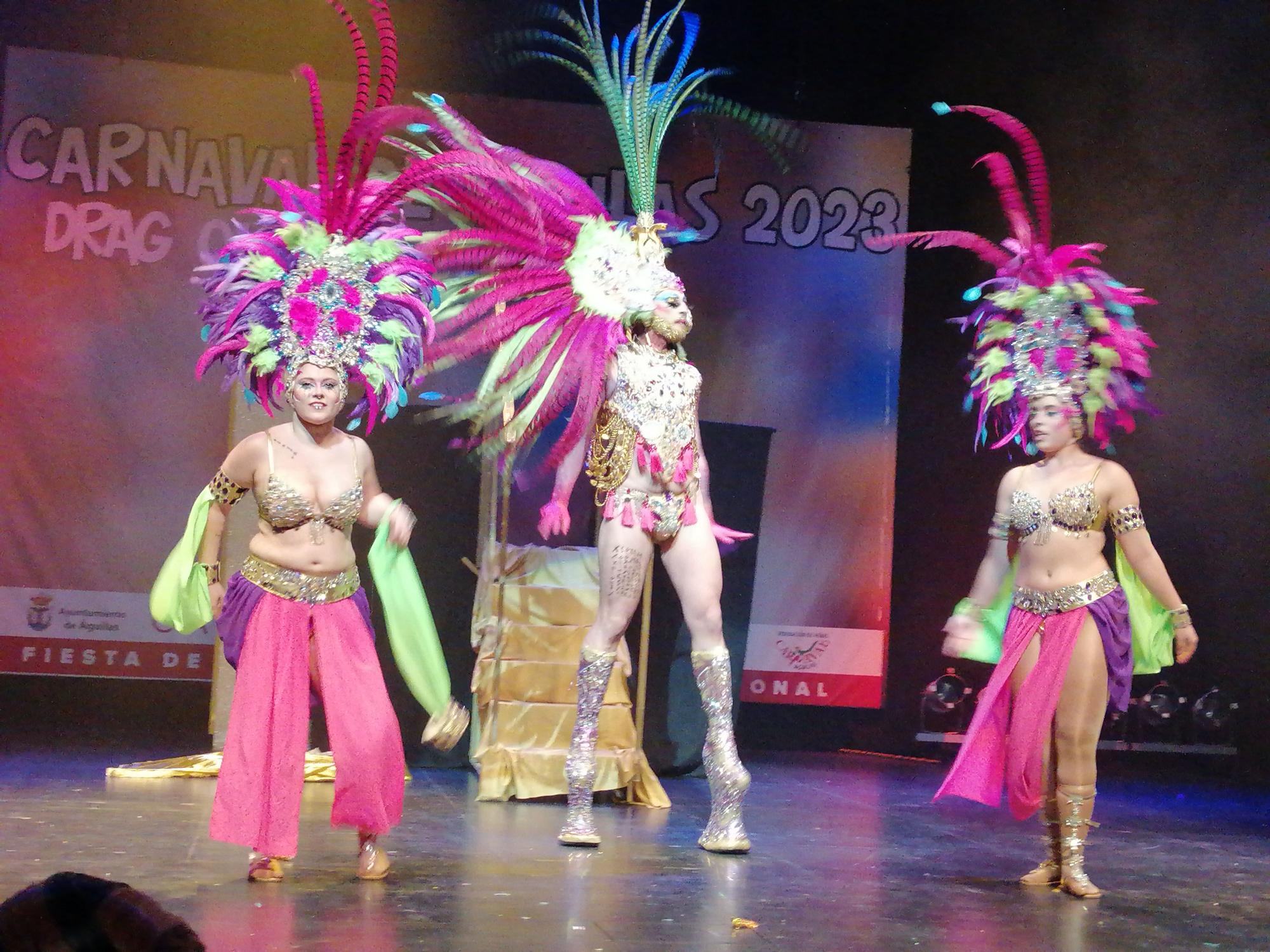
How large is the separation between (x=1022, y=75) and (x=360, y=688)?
197 inches

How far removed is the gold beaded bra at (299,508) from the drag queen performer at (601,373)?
0.56 m

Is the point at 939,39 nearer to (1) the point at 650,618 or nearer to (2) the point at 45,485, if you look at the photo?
(1) the point at 650,618

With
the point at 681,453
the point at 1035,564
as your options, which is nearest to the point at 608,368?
the point at 681,453

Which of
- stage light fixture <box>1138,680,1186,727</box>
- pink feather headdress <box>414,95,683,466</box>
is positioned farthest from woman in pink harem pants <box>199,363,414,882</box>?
stage light fixture <box>1138,680,1186,727</box>

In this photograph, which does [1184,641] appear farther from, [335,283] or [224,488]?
[224,488]

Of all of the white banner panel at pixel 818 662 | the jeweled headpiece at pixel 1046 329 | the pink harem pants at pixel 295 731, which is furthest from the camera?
the white banner panel at pixel 818 662

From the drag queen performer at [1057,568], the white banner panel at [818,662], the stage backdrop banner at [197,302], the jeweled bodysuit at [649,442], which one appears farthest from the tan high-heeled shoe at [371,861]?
the white banner panel at [818,662]

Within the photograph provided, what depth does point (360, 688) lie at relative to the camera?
11.7 feet

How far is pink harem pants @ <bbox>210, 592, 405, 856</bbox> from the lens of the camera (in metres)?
3.40

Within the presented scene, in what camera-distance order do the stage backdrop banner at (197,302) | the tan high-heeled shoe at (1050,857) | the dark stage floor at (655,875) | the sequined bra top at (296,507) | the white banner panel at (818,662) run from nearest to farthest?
the dark stage floor at (655,875)
the sequined bra top at (296,507)
the tan high-heeled shoe at (1050,857)
the stage backdrop banner at (197,302)
the white banner panel at (818,662)

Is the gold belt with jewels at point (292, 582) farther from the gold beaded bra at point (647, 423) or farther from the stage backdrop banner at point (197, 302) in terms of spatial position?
the stage backdrop banner at point (197, 302)

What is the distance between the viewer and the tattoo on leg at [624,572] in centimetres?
414

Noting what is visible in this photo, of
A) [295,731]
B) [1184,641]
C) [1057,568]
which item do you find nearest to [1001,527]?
[1057,568]

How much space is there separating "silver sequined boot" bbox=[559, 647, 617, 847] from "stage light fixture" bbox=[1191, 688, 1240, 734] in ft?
13.8
